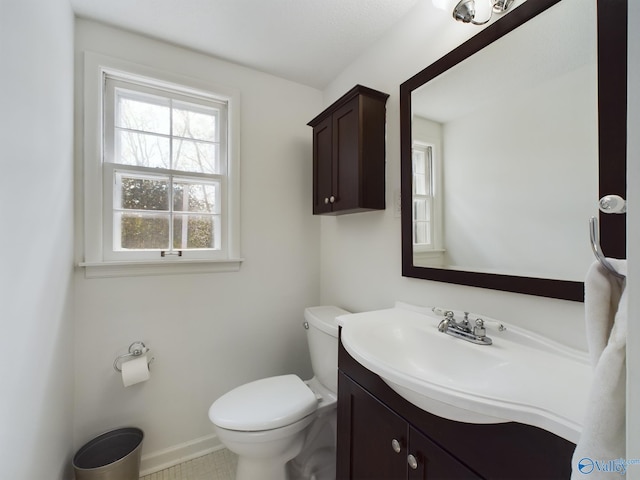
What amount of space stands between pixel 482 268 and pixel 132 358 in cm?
177

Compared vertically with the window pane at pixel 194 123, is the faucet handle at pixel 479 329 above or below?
below

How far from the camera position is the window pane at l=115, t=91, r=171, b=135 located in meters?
1.51

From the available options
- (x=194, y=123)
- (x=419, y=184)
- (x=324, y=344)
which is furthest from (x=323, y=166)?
(x=324, y=344)

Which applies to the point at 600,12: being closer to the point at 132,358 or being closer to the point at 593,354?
the point at 593,354

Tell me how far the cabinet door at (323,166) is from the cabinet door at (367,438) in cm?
97

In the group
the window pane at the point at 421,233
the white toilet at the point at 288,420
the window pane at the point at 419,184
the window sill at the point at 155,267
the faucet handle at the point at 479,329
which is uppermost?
the window pane at the point at 419,184

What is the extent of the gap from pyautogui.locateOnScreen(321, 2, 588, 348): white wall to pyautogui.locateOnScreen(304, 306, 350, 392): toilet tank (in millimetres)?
240

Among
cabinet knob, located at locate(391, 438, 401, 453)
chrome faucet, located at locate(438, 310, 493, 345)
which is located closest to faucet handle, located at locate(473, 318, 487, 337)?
chrome faucet, located at locate(438, 310, 493, 345)

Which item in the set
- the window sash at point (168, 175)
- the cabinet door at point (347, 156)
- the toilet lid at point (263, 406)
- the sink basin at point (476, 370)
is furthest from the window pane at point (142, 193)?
the sink basin at point (476, 370)

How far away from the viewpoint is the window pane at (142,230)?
149 centimetres

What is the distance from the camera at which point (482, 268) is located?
3.31 ft

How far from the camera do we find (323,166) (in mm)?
1654

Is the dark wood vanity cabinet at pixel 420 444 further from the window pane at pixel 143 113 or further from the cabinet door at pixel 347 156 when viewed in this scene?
the window pane at pixel 143 113

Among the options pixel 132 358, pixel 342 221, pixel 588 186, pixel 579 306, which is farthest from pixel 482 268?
pixel 132 358
